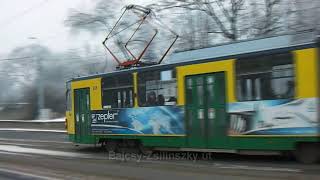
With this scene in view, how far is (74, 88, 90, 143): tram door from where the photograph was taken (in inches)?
779

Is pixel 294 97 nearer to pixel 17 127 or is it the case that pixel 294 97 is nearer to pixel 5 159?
pixel 5 159

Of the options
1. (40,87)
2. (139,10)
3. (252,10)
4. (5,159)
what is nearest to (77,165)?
(5,159)

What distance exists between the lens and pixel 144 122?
17188 millimetres

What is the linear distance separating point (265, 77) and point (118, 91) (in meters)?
5.98

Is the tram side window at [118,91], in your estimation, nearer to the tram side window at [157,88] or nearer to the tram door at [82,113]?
the tram side window at [157,88]

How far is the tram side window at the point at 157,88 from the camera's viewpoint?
16.2m

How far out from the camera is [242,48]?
1447 cm

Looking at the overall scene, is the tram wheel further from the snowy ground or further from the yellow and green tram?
the snowy ground

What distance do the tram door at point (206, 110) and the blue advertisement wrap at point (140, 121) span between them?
17.2 inches

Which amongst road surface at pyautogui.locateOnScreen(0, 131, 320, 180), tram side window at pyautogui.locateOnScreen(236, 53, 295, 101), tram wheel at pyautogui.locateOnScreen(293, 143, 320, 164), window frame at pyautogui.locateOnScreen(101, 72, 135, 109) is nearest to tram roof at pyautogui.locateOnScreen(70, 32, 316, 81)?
tram side window at pyautogui.locateOnScreen(236, 53, 295, 101)

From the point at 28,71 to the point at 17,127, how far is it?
19.8m

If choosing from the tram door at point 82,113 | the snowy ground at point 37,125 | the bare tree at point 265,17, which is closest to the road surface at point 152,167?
the tram door at point 82,113

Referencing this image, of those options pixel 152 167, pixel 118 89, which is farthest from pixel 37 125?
pixel 152 167

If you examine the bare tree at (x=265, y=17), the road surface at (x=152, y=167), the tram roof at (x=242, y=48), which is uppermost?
the bare tree at (x=265, y=17)
